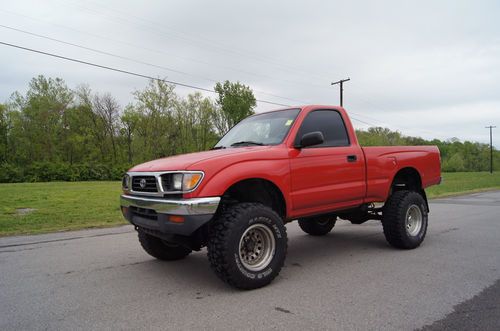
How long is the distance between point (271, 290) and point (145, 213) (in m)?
1.58

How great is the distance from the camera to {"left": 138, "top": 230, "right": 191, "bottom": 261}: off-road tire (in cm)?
514

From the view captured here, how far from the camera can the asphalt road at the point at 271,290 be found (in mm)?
3189

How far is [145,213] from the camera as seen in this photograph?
13.7ft

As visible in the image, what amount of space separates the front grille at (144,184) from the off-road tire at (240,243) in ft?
2.56

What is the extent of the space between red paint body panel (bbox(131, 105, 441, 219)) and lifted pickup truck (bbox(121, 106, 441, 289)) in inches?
0.5

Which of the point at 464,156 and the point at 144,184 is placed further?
the point at 464,156

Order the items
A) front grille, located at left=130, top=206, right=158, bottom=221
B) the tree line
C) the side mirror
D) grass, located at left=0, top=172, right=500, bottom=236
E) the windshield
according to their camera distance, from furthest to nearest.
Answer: the tree line
grass, located at left=0, top=172, right=500, bottom=236
the windshield
the side mirror
front grille, located at left=130, top=206, right=158, bottom=221

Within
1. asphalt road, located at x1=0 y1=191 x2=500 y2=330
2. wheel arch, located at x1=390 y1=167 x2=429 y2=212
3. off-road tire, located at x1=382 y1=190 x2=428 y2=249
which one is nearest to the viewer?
asphalt road, located at x1=0 y1=191 x2=500 y2=330

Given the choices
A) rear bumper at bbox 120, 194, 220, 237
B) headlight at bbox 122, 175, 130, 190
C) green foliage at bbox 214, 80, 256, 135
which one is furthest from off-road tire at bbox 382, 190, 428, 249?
green foliage at bbox 214, 80, 256, 135

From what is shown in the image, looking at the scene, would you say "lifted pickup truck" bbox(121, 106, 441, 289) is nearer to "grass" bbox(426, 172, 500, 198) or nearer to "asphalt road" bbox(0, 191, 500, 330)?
"asphalt road" bbox(0, 191, 500, 330)

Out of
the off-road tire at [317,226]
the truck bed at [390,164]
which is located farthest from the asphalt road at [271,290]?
the truck bed at [390,164]

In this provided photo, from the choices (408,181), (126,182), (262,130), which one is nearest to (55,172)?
(126,182)

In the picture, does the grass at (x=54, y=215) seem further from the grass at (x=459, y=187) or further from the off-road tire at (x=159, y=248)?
the grass at (x=459, y=187)

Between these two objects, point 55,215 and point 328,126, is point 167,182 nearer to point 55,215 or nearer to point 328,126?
point 328,126
